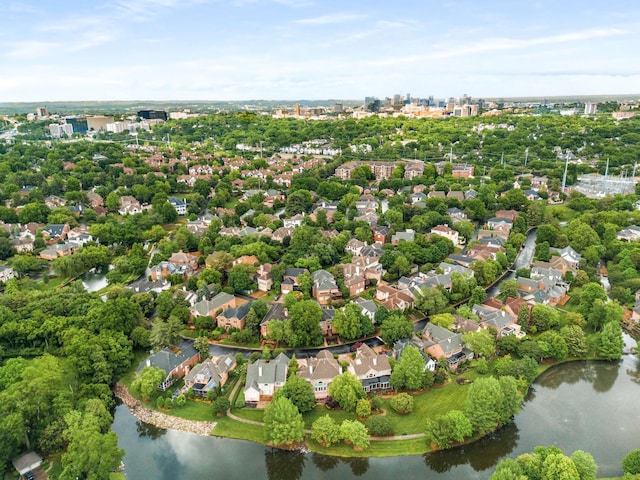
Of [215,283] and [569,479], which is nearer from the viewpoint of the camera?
[569,479]

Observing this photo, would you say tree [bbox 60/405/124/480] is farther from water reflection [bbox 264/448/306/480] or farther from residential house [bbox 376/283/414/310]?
residential house [bbox 376/283/414/310]

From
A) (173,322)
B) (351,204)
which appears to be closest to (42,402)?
(173,322)

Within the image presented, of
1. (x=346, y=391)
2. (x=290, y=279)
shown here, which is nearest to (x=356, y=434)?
(x=346, y=391)

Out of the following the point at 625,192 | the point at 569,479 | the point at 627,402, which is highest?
the point at 625,192

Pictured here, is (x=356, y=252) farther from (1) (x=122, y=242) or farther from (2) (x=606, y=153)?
(2) (x=606, y=153)

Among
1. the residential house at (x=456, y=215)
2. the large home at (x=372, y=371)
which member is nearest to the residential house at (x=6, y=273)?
the large home at (x=372, y=371)

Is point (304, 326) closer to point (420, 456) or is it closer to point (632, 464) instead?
point (420, 456)

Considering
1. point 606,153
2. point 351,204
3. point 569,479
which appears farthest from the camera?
point 606,153
